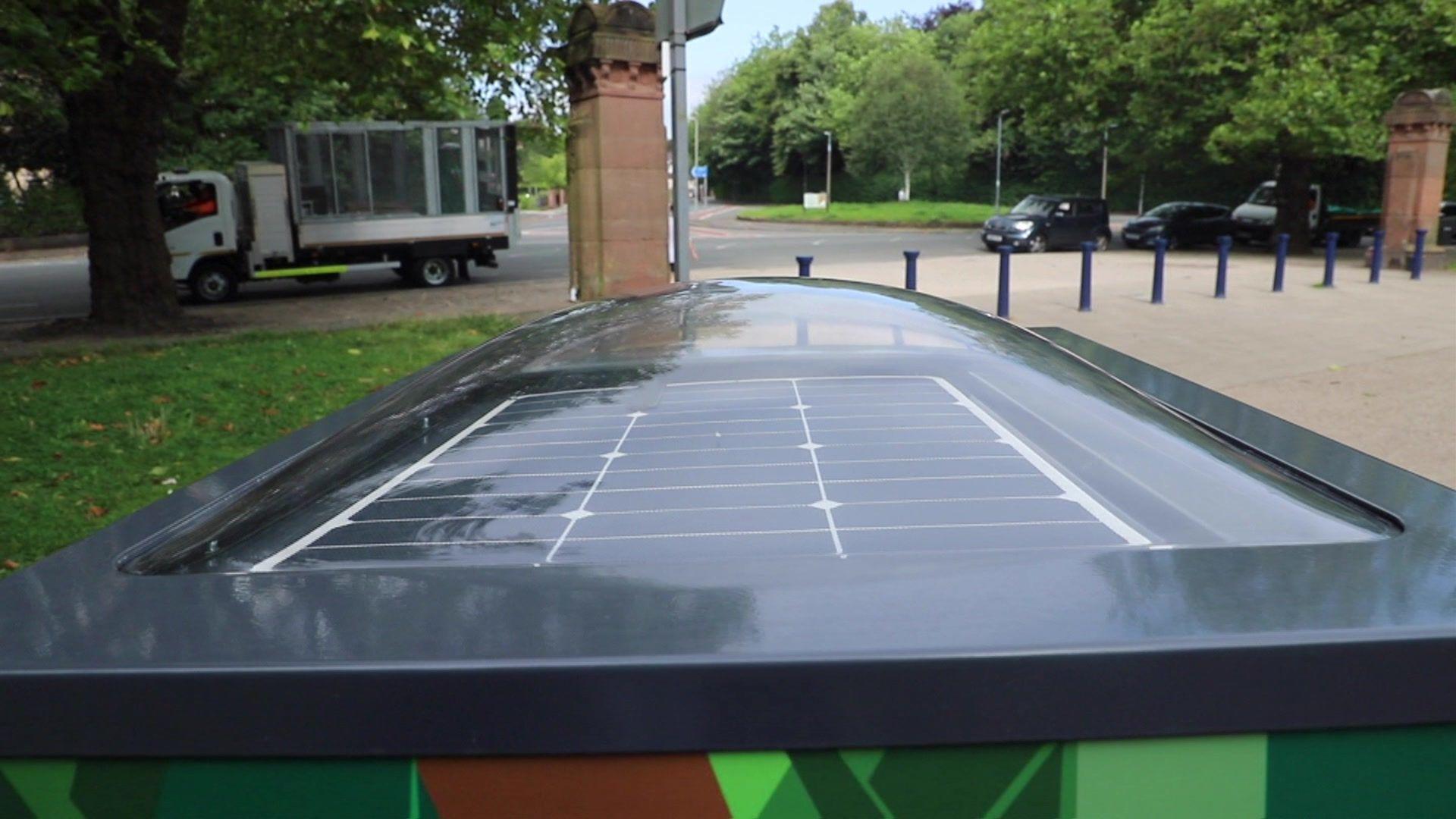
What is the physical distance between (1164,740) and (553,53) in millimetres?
13303

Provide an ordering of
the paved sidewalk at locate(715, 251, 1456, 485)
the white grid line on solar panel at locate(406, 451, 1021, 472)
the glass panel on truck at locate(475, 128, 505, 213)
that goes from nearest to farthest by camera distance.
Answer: the white grid line on solar panel at locate(406, 451, 1021, 472) → the paved sidewalk at locate(715, 251, 1456, 485) → the glass panel on truck at locate(475, 128, 505, 213)

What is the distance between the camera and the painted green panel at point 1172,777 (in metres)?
1.35

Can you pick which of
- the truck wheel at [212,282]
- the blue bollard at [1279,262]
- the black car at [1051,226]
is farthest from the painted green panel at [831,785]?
the black car at [1051,226]

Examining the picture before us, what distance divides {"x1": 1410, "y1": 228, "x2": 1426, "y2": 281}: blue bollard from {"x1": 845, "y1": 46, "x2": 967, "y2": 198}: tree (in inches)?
1390

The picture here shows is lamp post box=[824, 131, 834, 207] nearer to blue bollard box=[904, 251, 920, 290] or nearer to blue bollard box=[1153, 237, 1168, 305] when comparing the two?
blue bollard box=[1153, 237, 1168, 305]

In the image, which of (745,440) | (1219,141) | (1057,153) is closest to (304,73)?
(745,440)

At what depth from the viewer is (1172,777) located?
53.5 inches

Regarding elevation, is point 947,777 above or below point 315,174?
below

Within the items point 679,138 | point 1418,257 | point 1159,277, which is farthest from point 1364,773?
point 1418,257

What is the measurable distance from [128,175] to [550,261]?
14.6 metres

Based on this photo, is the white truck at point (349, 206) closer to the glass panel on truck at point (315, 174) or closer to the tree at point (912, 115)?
the glass panel on truck at point (315, 174)

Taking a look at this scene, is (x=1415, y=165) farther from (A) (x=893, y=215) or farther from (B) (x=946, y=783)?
(A) (x=893, y=215)

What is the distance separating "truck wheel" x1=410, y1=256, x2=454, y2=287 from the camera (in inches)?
→ 860

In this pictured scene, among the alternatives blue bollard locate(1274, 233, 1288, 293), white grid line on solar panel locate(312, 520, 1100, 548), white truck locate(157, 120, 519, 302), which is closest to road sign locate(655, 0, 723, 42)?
white grid line on solar panel locate(312, 520, 1100, 548)
